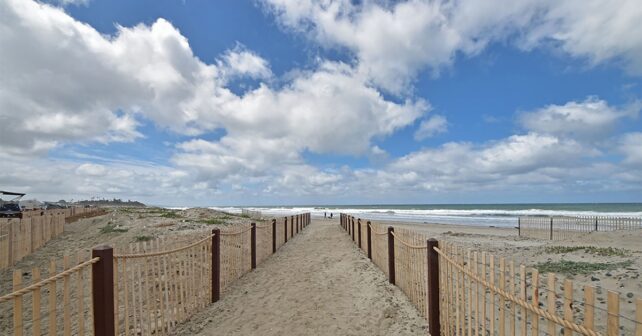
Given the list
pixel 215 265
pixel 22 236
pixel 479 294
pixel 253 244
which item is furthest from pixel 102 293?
pixel 22 236

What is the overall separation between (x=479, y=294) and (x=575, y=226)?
25863 mm

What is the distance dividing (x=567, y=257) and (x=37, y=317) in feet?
41.8

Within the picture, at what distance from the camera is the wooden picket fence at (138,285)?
3.66m

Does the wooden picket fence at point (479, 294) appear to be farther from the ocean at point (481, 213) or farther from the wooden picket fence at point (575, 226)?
the ocean at point (481, 213)

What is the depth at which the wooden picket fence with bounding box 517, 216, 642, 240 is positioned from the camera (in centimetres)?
2270

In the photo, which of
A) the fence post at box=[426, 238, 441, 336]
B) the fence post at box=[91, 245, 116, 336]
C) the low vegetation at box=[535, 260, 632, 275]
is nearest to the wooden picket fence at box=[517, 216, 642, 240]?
the low vegetation at box=[535, 260, 632, 275]

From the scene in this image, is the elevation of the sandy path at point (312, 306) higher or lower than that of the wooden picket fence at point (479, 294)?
lower

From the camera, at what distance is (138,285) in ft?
18.0

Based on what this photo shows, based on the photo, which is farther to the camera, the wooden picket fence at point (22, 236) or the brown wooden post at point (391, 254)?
the wooden picket fence at point (22, 236)

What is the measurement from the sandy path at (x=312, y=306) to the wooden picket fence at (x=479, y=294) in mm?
426

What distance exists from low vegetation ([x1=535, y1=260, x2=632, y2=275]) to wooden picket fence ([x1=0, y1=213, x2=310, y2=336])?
7.72m

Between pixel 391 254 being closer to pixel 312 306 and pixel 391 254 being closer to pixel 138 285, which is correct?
pixel 312 306

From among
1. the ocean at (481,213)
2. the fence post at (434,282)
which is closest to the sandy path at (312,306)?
the fence post at (434,282)

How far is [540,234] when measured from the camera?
2452cm
